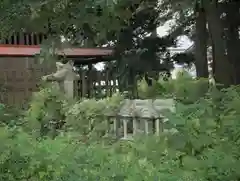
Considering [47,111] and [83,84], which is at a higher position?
[83,84]

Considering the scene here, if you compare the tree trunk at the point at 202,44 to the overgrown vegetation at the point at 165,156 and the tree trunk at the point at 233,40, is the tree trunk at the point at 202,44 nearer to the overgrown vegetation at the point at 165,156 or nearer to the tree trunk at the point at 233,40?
the tree trunk at the point at 233,40

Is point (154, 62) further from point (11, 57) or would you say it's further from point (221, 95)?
point (221, 95)

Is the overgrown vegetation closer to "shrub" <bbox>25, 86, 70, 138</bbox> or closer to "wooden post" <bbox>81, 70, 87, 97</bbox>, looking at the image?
"shrub" <bbox>25, 86, 70, 138</bbox>

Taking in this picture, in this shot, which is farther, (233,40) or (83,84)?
(83,84)

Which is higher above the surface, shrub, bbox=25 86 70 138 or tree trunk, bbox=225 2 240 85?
tree trunk, bbox=225 2 240 85

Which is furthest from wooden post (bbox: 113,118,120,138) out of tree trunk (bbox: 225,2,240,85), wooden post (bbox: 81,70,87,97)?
wooden post (bbox: 81,70,87,97)

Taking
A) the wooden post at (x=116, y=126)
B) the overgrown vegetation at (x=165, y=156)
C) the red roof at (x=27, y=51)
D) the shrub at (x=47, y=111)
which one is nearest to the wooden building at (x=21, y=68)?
the red roof at (x=27, y=51)

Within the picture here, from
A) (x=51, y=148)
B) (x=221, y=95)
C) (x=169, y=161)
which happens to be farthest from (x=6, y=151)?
(x=221, y=95)

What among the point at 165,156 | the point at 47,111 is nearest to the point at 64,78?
the point at 47,111

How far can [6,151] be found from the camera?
3.36 meters

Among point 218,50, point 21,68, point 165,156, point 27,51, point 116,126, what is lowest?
point 116,126

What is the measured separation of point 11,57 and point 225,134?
10448 millimetres

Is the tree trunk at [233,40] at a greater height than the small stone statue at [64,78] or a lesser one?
greater

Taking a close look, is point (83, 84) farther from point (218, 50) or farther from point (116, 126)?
point (116, 126)
